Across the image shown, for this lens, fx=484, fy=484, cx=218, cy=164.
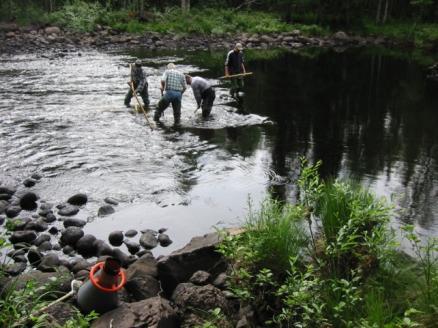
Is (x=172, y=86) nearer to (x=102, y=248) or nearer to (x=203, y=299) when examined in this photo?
(x=102, y=248)

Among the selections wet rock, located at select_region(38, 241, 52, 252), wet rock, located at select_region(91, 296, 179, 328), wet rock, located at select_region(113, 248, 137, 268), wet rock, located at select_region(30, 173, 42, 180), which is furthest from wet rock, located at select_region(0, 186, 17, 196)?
wet rock, located at select_region(91, 296, 179, 328)

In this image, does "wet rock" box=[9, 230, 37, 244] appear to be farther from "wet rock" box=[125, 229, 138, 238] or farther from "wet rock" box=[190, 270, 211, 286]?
"wet rock" box=[190, 270, 211, 286]

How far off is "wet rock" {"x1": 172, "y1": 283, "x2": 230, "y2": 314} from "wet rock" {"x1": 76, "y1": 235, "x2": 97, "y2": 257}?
233 centimetres

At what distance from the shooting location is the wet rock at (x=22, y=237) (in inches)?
293

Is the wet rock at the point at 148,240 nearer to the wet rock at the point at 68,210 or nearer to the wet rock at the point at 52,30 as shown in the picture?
the wet rock at the point at 68,210

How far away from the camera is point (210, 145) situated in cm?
1260

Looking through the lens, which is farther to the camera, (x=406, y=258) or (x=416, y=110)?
(x=416, y=110)

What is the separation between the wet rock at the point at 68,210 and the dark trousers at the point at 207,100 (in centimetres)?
700

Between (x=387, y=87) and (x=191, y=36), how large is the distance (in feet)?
63.0

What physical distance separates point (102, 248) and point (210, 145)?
5823mm

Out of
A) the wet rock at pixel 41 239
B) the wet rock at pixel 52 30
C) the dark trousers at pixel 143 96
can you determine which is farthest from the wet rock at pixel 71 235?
the wet rock at pixel 52 30

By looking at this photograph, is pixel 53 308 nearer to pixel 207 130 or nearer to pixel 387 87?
pixel 207 130

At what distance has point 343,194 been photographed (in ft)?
20.2

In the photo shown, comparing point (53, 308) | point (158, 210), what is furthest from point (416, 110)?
point (53, 308)
